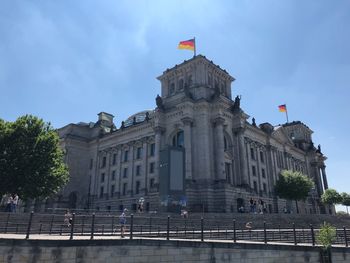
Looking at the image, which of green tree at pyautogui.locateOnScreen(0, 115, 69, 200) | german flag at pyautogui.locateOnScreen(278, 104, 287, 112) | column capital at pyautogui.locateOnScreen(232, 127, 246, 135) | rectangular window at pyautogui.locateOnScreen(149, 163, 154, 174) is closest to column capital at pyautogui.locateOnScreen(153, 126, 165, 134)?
rectangular window at pyautogui.locateOnScreen(149, 163, 154, 174)

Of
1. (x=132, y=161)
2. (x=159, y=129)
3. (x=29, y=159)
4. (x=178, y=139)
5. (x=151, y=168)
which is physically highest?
(x=159, y=129)

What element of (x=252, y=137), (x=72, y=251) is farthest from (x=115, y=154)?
(x=72, y=251)

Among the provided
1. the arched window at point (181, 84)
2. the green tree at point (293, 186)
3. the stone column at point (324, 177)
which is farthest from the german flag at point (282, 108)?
the arched window at point (181, 84)

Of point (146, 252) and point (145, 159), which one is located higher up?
point (145, 159)

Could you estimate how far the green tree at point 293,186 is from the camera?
59.4 m

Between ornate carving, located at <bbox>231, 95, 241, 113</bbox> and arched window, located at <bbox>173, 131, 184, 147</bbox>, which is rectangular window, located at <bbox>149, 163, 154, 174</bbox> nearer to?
arched window, located at <bbox>173, 131, 184, 147</bbox>

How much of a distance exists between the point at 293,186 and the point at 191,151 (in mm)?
22176

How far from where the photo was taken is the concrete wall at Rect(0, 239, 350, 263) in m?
14.5

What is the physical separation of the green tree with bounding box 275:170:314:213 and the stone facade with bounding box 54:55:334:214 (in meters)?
3.55

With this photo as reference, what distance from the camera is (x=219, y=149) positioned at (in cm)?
5134

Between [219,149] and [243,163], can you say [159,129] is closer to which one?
[219,149]

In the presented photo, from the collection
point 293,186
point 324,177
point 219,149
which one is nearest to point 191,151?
point 219,149

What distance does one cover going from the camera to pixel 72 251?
15352 millimetres

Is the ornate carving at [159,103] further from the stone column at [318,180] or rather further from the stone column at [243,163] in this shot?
the stone column at [318,180]
